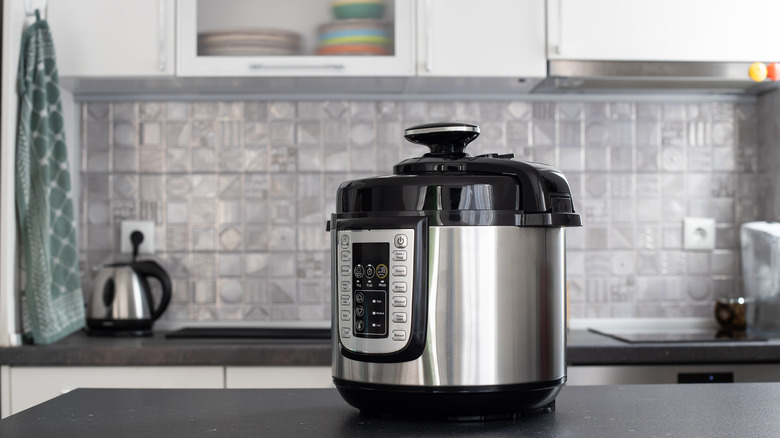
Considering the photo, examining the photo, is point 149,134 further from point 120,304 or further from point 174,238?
point 120,304

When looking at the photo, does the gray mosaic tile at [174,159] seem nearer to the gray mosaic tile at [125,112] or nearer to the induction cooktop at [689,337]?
the gray mosaic tile at [125,112]

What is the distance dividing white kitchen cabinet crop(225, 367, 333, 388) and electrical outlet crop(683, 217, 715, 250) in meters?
1.23

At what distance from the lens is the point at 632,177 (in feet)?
8.23

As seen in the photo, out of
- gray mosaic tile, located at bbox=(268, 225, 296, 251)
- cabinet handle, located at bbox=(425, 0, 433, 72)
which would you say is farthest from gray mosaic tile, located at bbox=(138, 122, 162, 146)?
cabinet handle, located at bbox=(425, 0, 433, 72)

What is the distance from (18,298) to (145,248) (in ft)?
1.51

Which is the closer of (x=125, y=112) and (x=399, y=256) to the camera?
(x=399, y=256)

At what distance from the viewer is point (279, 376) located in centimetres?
198

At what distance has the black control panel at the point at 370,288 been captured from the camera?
0.82 metres

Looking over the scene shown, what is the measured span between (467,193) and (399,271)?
0.10 m

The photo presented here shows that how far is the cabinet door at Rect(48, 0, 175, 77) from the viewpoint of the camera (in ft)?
7.05

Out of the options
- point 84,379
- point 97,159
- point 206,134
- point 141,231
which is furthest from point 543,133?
point 84,379

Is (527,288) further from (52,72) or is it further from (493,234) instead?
(52,72)

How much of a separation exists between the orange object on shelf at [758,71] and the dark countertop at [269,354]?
71 cm

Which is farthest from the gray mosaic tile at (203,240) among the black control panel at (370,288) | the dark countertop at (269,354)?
the black control panel at (370,288)
